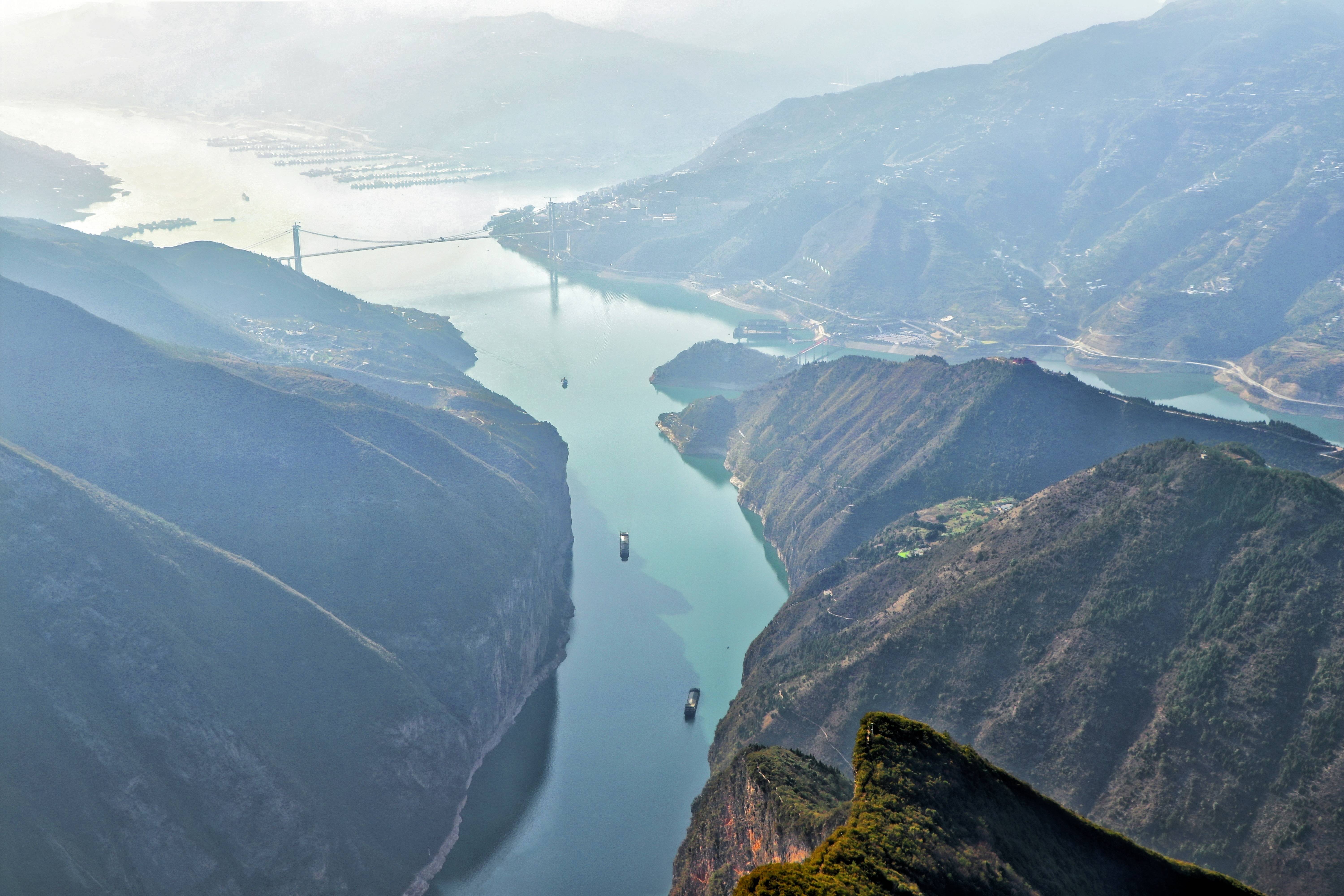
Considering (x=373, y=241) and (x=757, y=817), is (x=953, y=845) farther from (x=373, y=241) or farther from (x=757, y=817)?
(x=373, y=241)

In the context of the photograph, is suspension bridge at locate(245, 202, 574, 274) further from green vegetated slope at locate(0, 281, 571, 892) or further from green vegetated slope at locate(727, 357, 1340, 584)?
green vegetated slope at locate(727, 357, 1340, 584)

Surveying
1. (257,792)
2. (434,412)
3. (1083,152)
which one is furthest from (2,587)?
(1083,152)

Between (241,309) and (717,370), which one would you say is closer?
(241,309)

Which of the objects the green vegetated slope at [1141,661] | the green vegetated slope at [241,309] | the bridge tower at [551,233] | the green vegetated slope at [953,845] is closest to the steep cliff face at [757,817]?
the green vegetated slope at [953,845]

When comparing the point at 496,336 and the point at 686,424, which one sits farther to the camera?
the point at 496,336

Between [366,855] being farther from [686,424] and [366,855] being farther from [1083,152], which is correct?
[1083,152]

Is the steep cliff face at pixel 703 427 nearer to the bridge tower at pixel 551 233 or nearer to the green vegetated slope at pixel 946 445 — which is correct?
the green vegetated slope at pixel 946 445

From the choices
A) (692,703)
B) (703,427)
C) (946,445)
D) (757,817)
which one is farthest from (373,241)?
(757,817)
